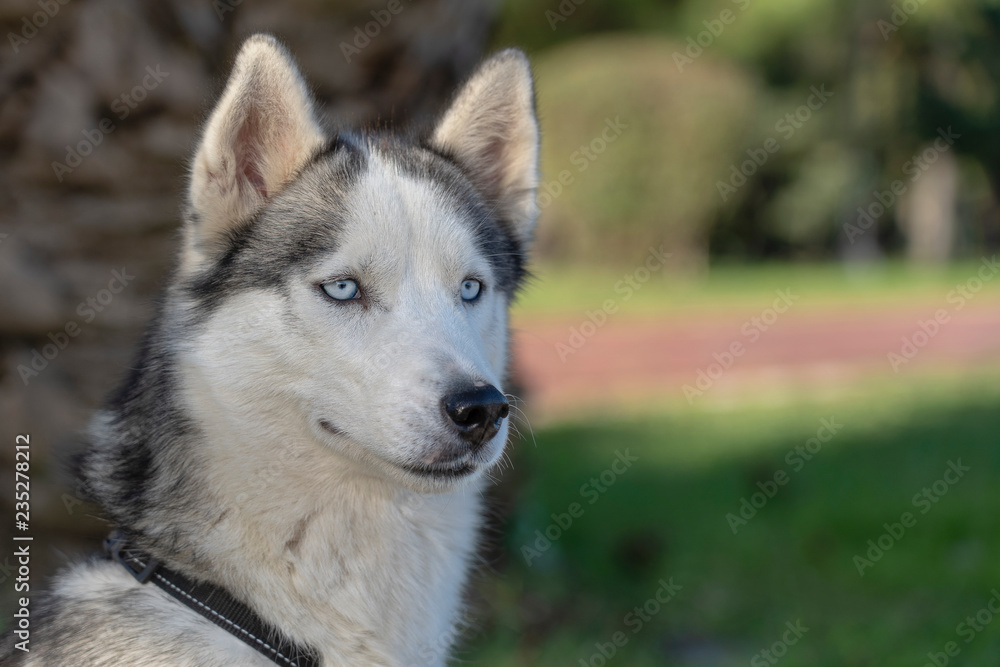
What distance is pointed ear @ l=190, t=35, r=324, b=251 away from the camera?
2.68m

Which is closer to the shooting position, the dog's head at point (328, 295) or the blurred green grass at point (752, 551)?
the dog's head at point (328, 295)

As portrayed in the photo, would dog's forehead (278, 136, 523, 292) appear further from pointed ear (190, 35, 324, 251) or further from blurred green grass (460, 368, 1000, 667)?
blurred green grass (460, 368, 1000, 667)

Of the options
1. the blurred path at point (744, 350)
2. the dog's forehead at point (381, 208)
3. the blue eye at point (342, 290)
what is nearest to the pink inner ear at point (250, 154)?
the dog's forehead at point (381, 208)

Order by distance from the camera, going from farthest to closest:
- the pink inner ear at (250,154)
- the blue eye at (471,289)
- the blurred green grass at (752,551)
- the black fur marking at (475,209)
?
1. the blurred green grass at (752,551)
2. the black fur marking at (475,209)
3. the blue eye at (471,289)
4. the pink inner ear at (250,154)

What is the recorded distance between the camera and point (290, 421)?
271 centimetres

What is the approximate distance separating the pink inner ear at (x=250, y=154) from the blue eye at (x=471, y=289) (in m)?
0.69

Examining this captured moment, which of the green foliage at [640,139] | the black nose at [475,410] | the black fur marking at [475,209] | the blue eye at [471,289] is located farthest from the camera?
the green foliage at [640,139]

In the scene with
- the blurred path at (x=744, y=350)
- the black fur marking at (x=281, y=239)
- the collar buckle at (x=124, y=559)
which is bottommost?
the blurred path at (x=744, y=350)

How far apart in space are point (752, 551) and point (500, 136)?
→ 150 inches

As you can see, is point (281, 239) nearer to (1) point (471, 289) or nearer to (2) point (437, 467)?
(1) point (471, 289)

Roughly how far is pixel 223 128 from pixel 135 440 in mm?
947

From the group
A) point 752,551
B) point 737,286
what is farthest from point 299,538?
point 737,286

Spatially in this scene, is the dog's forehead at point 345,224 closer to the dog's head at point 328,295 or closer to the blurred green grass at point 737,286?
the dog's head at point 328,295

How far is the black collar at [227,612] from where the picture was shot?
2.52 meters
